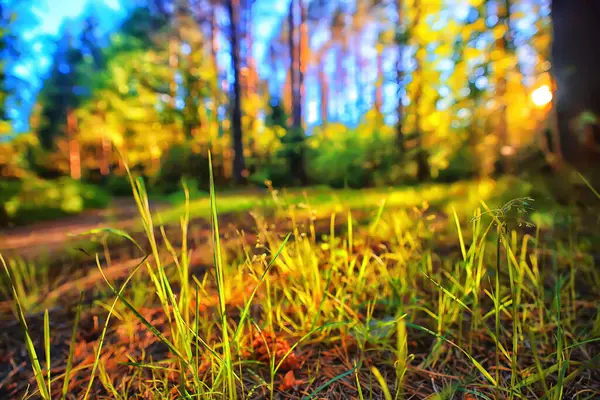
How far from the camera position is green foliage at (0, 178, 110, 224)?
5.11 metres

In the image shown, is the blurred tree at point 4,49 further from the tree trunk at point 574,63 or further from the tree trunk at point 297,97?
the tree trunk at point 574,63

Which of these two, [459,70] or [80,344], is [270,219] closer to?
[80,344]

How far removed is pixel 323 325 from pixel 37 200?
21.5 ft

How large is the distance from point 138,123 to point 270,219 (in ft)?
41.1

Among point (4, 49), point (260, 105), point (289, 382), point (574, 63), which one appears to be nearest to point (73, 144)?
point (260, 105)

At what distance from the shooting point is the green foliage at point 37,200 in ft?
16.8

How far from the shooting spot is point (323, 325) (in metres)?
0.87

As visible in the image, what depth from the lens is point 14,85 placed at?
572 centimetres

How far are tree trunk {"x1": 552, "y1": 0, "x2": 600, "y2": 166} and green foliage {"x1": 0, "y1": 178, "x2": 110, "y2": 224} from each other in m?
7.01

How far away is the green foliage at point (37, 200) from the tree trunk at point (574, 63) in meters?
7.01

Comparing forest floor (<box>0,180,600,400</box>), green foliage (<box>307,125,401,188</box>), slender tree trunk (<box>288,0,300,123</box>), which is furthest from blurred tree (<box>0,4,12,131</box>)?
slender tree trunk (<box>288,0,300,123</box>)

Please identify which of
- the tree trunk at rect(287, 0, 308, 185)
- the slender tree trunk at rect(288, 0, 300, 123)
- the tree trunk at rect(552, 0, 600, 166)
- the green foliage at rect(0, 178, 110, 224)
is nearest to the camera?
the tree trunk at rect(552, 0, 600, 166)

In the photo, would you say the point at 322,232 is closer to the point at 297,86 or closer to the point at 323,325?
the point at 323,325

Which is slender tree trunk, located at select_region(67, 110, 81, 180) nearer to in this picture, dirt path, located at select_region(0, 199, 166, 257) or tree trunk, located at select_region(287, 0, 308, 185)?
tree trunk, located at select_region(287, 0, 308, 185)
